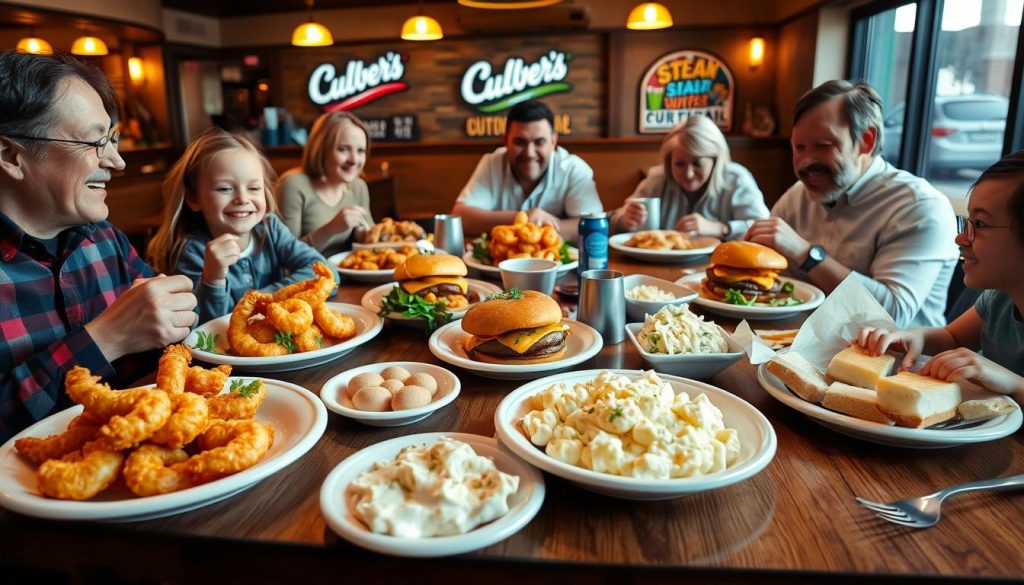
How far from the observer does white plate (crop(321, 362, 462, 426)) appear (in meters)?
1.25

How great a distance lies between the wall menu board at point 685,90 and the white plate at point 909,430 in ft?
22.9

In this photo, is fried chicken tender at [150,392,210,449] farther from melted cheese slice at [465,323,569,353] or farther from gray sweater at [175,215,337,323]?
gray sweater at [175,215,337,323]

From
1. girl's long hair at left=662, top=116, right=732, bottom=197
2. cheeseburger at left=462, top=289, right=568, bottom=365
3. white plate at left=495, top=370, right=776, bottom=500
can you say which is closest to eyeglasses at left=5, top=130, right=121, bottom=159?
cheeseburger at left=462, top=289, right=568, bottom=365

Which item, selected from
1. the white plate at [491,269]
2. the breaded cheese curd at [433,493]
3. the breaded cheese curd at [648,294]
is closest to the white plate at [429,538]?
the breaded cheese curd at [433,493]

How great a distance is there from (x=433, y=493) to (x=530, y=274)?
1325 mm

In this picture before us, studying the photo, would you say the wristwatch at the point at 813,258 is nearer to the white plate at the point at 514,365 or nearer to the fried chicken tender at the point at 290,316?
the white plate at the point at 514,365

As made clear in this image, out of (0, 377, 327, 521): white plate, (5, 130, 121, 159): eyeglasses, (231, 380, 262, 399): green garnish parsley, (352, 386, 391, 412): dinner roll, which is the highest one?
(5, 130, 121, 159): eyeglasses

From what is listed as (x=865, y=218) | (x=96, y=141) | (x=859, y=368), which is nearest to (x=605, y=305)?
(x=859, y=368)

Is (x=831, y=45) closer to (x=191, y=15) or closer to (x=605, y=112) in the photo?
(x=605, y=112)

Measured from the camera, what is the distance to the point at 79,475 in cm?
98

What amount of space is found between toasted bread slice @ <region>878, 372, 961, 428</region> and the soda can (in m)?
1.21

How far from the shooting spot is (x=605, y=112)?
26.0ft

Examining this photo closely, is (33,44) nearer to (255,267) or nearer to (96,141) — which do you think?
(255,267)

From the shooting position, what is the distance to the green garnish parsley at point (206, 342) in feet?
5.47
